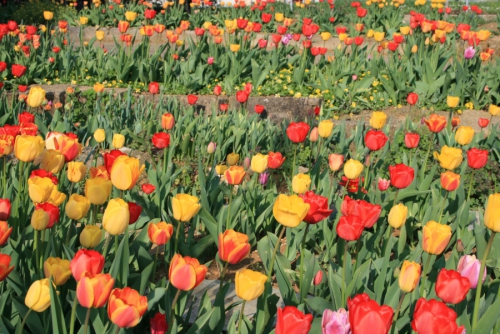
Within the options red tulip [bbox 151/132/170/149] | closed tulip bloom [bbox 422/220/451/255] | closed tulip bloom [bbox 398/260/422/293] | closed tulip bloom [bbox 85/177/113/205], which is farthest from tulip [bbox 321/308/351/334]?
red tulip [bbox 151/132/170/149]

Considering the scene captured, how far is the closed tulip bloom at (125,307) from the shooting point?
4.72 ft

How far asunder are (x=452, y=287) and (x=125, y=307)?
87cm

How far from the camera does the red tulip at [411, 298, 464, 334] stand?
1443mm

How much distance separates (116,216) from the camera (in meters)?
1.73

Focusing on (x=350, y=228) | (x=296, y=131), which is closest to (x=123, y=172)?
(x=350, y=228)

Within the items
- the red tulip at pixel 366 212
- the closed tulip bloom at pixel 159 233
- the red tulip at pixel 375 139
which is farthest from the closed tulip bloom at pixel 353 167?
the closed tulip bloom at pixel 159 233

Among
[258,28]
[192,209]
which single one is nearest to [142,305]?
[192,209]

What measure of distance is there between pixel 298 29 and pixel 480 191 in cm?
635

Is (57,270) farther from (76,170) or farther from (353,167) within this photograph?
(353,167)

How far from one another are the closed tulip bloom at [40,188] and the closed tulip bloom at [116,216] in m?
0.33

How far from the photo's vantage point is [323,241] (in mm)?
3047

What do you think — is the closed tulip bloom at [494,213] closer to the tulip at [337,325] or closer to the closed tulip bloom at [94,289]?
the tulip at [337,325]

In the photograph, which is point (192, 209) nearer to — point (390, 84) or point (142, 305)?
point (142, 305)

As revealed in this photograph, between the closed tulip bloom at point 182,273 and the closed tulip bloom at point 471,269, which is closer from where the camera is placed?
the closed tulip bloom at point 182,273
